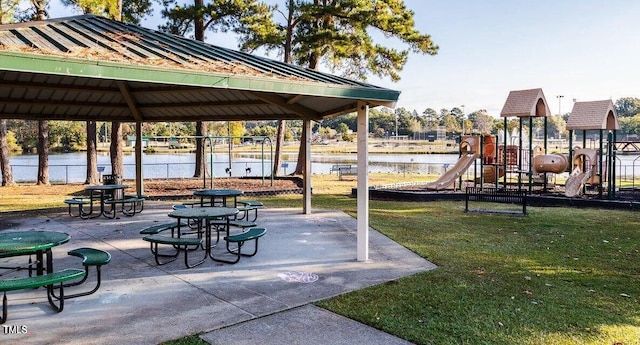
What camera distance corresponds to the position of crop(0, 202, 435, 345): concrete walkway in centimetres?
379

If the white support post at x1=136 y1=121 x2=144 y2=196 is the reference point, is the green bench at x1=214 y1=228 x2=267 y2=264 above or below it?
below

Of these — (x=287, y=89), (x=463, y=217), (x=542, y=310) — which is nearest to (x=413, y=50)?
(x=463, y=217)

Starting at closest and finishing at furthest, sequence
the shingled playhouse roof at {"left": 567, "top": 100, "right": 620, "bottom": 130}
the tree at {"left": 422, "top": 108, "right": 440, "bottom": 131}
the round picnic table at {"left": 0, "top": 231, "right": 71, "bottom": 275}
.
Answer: the round picnic table at {"left": 0, "top": 231, "right": 71, "bottom": 275}
the shingled playhouse roof at {"left": 567, "top": 100, "right": 620, "bottom": 130}
the tree at {"left": 422, "top": 108, "right": 440, "bottom": 131}

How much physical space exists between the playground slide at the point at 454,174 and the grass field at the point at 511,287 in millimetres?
6752

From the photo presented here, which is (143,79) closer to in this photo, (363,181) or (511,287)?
(363,181)

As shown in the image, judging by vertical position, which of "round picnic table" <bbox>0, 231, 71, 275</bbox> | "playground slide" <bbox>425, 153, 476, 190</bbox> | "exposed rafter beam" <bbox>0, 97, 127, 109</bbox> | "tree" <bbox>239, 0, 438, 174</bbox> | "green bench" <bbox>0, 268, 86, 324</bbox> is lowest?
"green bench" <bbox>0, 268, 86, 324</bbox>

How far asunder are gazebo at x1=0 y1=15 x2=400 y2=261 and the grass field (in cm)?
145

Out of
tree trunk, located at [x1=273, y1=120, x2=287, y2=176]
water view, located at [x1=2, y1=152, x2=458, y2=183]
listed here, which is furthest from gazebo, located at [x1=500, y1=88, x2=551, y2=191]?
tree trunk, located at [x1=273, y1=120, x2=287, y2=176]

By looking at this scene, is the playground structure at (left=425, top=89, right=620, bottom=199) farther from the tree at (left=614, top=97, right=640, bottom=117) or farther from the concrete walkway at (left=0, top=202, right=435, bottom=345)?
the tree at (left=614, top=97, right=640, bottom=117)

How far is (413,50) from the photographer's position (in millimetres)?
19297

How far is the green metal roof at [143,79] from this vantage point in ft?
14.0

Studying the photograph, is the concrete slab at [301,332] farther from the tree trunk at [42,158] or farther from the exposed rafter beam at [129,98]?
the tree trunk at [42,158]

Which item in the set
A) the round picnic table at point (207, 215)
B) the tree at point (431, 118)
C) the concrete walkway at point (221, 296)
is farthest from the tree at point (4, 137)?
the tree at point (431, 118)

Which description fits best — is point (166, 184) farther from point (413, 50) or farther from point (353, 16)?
point (413, 50)
